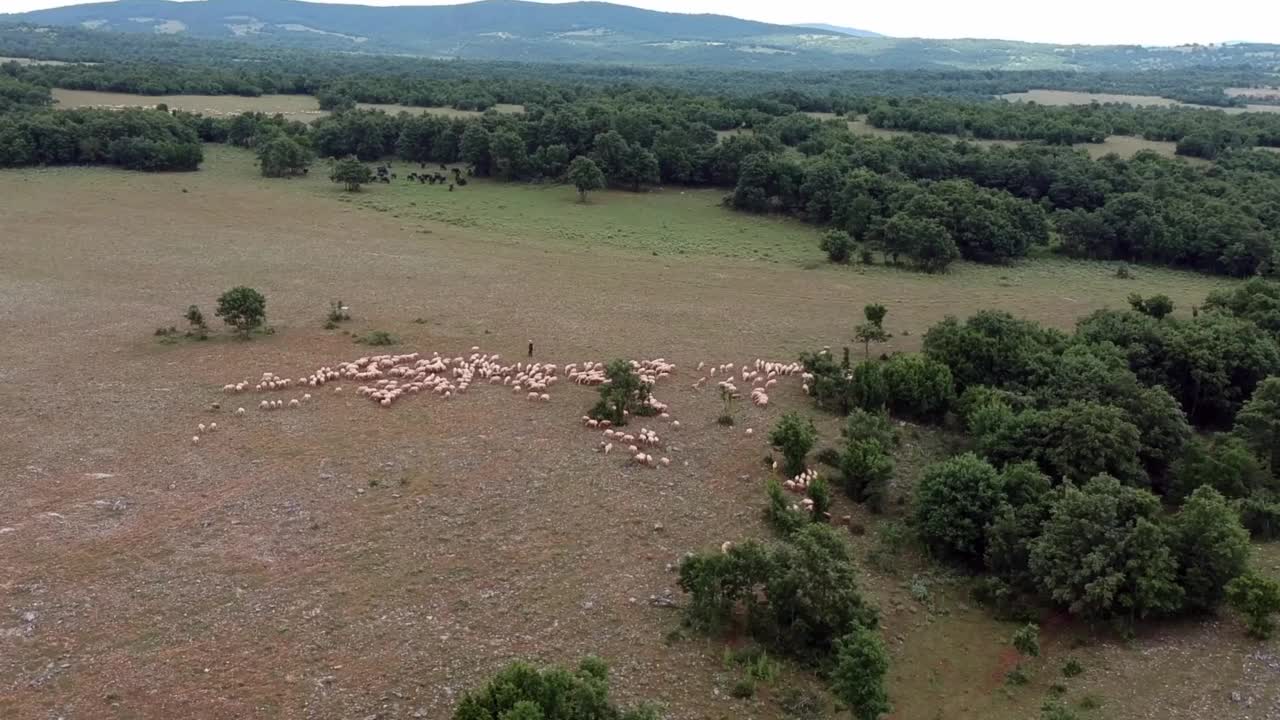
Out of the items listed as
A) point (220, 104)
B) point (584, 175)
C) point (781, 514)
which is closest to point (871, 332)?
point (781, 514)

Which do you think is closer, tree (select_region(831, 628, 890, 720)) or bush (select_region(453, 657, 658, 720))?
bush (select_region(453, 657, 658, 720))

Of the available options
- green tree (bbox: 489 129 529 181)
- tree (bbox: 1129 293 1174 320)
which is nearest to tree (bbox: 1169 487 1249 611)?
tree (bbox: 1129 293 1174 320)

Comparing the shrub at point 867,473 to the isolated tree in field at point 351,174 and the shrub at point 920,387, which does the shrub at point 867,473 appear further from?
the isolated tree in field at point 351,174

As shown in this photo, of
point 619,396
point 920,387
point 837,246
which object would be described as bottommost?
point 619,396

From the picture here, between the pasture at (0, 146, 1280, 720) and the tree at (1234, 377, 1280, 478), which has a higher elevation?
the tree at (1234, 377, 1280, 478)

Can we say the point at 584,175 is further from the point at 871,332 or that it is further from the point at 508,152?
the point at 871,332

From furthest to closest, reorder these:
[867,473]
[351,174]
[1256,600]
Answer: [351,174]
[867,473]
[1256,600]

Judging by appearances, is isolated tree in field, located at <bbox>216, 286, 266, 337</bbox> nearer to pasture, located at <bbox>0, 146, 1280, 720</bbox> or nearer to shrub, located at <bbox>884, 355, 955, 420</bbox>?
pasture, located at <bbox>0, 146, 1280, 720</bbox>

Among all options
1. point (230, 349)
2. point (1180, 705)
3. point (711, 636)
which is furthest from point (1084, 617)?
point (230, 349)
